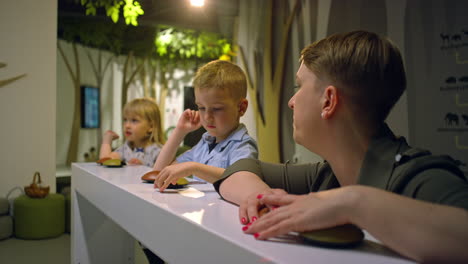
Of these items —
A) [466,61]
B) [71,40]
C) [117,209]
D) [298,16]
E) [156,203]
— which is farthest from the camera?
[71,40]

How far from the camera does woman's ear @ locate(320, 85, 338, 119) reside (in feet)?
2.35

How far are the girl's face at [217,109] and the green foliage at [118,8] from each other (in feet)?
3.30

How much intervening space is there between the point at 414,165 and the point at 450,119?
149cm

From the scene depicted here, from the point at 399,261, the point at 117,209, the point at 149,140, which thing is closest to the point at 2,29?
the point at 149,140

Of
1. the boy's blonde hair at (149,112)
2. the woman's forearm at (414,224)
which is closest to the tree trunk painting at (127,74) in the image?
the boy's blonde hair at (149,112)

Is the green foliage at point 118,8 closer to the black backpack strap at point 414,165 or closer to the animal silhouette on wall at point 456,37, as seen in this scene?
the animal silhouette on wall at point 456,37

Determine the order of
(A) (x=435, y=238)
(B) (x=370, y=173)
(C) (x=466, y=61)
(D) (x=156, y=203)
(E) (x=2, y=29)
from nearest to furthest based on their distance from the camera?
1. (A) (x=435, y=238)
2. (B) (x=370, y=173)
3. (D) (x=156, y=203)
4. (C) (x=466, y=61)
5. (E) (x=2, y=29)

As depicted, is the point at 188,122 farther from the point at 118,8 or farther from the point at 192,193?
the point at 118,8

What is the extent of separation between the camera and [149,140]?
294cm

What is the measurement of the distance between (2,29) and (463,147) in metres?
3.58

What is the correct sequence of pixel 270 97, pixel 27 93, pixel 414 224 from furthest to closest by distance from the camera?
pixel 27 93 < pixel 270 97 < pixel 414 224

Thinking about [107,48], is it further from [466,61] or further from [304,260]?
[304,260]

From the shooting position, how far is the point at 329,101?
726mm

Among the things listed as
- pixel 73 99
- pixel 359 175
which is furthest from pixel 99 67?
pixel 359 175
